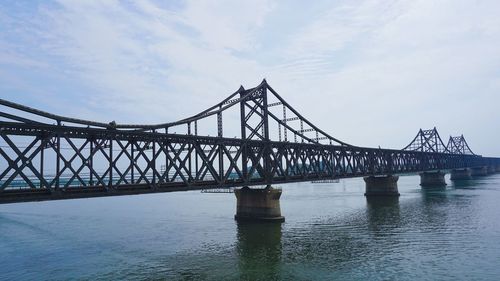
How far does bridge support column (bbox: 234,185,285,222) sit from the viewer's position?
1978 inches

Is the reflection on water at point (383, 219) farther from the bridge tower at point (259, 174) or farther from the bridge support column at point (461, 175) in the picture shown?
the bridge support column at point (461, 175)

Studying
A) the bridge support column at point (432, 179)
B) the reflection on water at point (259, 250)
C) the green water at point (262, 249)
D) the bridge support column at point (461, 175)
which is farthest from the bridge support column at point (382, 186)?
the bridge support column at point (461, 175)

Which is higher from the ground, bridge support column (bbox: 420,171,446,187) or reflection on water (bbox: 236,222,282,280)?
bridge support column (bbox: 420,171,446,187)

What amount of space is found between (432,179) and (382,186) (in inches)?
2019

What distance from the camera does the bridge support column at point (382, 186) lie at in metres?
90.1

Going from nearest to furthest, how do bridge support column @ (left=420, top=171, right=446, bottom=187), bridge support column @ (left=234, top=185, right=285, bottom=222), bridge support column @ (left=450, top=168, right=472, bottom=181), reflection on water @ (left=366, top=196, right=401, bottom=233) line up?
1. reflection on water @ (left=366, top=196, right=401, bottom=233)
2. bridge support column @ (left=234, top=185, right=285, bottom=222)
3. bridge support column @ (left=420, top=171, right=446, bottom=187)
4. bridge support column @ (left=450, top=168, right=472, bottom=181)

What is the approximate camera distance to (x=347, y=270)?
1062 inches

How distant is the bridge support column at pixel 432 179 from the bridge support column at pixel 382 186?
4721cm

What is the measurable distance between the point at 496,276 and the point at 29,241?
44.4 metres

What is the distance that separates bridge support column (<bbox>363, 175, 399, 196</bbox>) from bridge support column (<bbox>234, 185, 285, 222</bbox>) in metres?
47.6

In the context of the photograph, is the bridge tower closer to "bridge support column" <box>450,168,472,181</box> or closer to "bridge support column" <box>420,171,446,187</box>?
"bridge support column" <box>420,171,446,187</box>

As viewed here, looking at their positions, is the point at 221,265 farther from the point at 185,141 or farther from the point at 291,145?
the point at 291,145

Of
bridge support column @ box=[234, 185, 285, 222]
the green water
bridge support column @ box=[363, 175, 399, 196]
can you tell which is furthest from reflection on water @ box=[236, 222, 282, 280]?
bridge support column @ box=[363, 175, 399, 196]

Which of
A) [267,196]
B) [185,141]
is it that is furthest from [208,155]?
[267,196]
